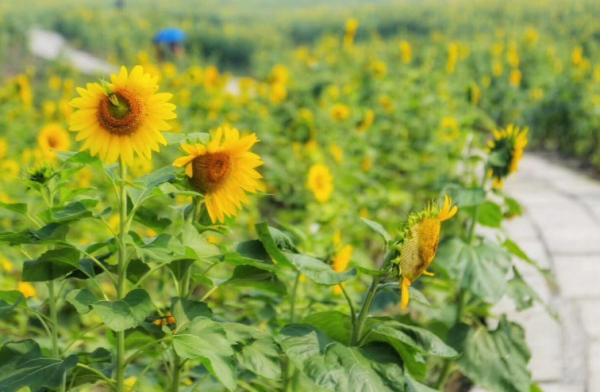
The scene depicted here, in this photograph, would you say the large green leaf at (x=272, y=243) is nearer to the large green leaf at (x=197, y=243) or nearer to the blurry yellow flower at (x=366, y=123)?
the large green leaf at (x=197, y=243)

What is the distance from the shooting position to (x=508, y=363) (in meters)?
2.04

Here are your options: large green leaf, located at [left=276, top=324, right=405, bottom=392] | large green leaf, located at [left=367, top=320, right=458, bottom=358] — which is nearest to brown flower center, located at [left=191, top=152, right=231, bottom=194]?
large green leaf, located at [left=276, top=324, right=405, bottom=392]

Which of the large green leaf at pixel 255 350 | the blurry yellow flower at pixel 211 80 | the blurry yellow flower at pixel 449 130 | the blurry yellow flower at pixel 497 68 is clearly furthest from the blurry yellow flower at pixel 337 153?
the blurry yellow flower at pixel 497 68

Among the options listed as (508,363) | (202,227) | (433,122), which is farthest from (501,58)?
(202,227)

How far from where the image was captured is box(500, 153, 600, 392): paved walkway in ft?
7.90

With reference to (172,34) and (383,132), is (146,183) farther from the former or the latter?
(172,34)

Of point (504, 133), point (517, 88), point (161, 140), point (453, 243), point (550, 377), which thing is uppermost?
point (517, 88)

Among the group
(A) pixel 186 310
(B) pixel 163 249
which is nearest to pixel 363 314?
(A) pixel 186 310

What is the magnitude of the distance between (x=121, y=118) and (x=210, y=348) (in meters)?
0.43

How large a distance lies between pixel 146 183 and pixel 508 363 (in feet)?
3.81

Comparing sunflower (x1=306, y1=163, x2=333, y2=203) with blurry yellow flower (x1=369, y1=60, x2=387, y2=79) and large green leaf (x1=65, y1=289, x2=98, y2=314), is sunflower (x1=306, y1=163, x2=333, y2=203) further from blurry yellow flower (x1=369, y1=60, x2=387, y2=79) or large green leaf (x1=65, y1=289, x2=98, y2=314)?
blurry yellow flower (x1=369, y1=60, x2=387, y2=79)

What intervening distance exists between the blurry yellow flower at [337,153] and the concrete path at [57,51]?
9.48 metres

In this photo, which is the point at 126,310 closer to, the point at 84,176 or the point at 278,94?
the point at 84,176

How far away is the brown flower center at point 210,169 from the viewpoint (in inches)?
54.1
